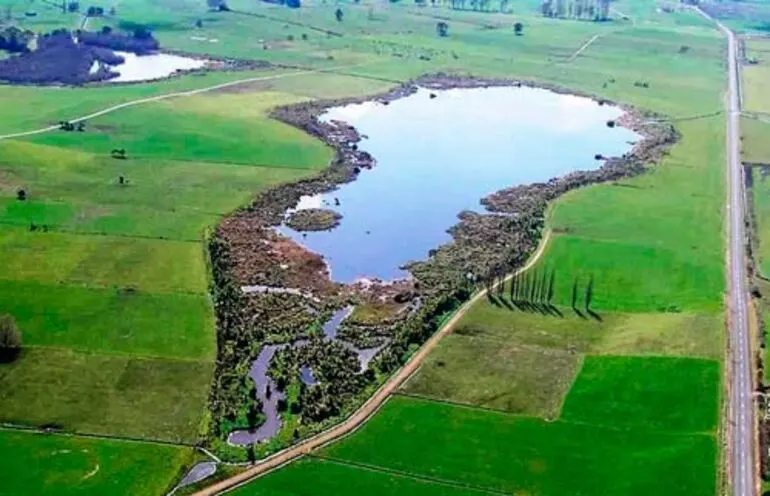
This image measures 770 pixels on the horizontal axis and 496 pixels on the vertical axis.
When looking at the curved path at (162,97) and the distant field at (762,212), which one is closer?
the distant field at (762,212)

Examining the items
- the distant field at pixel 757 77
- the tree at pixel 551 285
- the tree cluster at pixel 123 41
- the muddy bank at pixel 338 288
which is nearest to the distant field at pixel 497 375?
the muddy bank at pixel 338 288

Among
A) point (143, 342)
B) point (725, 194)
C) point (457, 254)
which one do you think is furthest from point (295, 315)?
point (725, 194)

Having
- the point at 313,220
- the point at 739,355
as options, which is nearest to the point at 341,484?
the point at 739,355

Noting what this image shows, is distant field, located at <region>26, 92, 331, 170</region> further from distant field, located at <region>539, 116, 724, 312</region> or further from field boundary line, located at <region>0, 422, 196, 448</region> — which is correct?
field boundary line, located at <region>0, 422, 196, 448</region>

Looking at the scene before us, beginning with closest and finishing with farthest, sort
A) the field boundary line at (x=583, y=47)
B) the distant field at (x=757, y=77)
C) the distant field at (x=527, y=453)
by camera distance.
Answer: the distant field at (x=527, y=453) < the distant field at (x=757, y=77) < the field boundary line at (x=583, y=47)

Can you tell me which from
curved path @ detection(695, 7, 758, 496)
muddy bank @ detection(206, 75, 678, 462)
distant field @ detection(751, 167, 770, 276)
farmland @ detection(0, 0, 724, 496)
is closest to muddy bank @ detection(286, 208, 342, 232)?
muddy bank @ detection(206, 75, 678, 462)

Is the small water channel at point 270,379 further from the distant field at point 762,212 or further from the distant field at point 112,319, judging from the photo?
the distant field at point 762,212

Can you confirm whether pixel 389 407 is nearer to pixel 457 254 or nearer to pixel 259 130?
pixel 457 254
